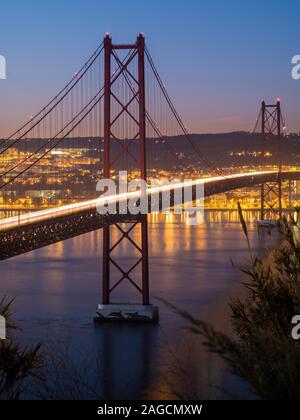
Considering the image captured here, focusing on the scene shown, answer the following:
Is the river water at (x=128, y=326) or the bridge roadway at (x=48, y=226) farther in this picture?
the bridge roadway at (x=48, y=226)

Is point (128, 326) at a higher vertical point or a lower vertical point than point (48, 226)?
lower

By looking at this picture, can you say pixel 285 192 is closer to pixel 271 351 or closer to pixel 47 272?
pixel 47 272

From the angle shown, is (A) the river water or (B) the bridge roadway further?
(B) the bridge roadway

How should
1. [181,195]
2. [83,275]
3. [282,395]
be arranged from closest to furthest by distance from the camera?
[282,395] < [181,195] < [83,275]

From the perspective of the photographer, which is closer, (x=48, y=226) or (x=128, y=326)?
(x=48, y=226)

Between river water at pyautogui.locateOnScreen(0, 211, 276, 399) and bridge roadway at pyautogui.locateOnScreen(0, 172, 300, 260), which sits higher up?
bridge roadway at pyautogui.locateOnScreen(0, 172, 300, 260)

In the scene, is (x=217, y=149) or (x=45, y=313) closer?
(x=45, y=313)
